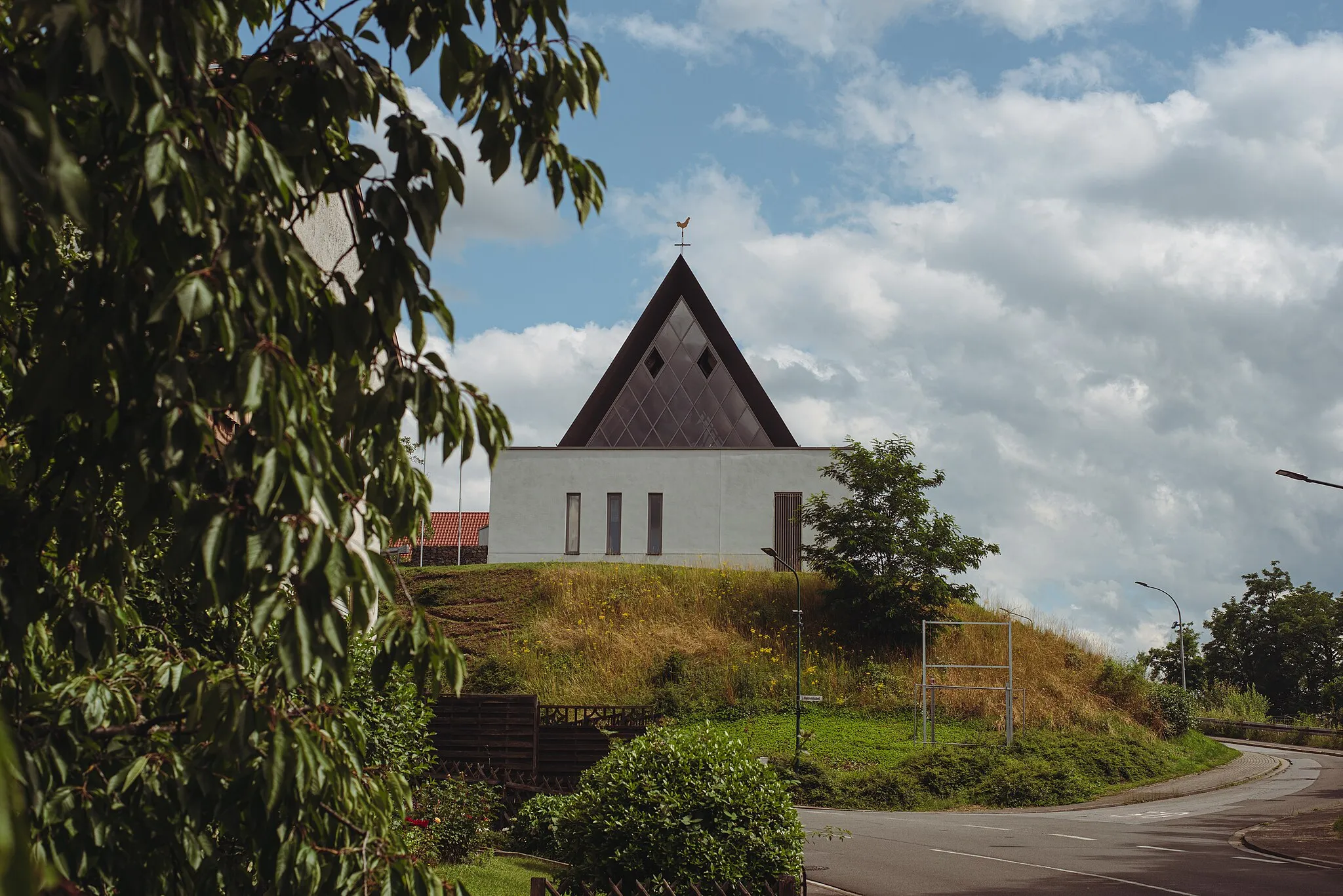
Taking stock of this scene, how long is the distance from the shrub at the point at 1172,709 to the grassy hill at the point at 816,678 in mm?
330

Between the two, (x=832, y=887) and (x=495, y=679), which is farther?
(x=495, y=679)

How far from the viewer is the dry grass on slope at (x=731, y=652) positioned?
3600 cm

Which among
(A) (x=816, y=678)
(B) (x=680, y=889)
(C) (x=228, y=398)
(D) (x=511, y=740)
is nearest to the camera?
(C) (x=228, y=398)

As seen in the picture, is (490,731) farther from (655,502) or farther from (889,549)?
(655,502)

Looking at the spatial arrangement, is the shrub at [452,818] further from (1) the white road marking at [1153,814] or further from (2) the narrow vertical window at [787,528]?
(2) the narrow vertical window at [787,528]

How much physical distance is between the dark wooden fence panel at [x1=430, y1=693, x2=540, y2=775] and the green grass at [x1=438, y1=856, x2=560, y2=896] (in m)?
4.32

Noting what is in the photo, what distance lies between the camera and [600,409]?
5172cm

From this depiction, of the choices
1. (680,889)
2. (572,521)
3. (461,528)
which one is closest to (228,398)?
(680,889)

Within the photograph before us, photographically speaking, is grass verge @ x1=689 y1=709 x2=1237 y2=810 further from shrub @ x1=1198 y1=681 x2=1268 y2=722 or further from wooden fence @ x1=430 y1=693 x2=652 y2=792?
shrub @ x1=1198 y1=681 x2=1268 y2=722

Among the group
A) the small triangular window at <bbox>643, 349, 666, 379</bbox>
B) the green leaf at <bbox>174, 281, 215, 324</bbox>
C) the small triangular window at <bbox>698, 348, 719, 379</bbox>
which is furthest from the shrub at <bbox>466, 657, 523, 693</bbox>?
the green leaf at <bbox>174, 281, 215, 324</bbox>

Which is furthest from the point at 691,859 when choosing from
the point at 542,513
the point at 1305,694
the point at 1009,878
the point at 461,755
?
the point at 1305,694

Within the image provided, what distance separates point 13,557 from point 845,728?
32.5 m

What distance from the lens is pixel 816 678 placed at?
123ft

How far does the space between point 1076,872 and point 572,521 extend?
32.2 metres
